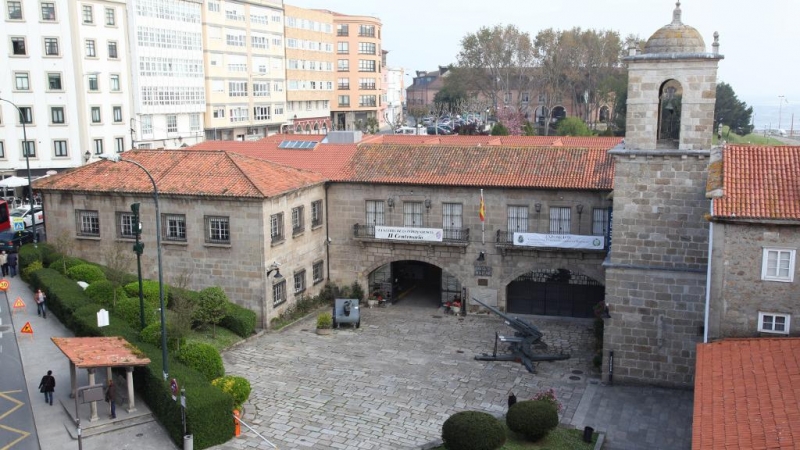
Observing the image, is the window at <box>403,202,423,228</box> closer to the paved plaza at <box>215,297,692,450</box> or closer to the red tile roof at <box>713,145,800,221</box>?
the paved plaza at <box>215,297,692,450</box>

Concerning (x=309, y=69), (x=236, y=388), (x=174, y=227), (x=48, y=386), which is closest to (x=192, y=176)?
(x=174, y=227)

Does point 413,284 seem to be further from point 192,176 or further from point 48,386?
point 48,386

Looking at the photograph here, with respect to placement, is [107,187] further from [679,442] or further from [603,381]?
[679,442]

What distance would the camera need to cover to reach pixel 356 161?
3906 cm

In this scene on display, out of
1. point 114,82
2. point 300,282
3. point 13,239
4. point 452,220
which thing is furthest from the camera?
point 114,82

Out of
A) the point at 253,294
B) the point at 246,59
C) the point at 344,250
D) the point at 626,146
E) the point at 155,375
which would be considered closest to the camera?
the point at 155,375

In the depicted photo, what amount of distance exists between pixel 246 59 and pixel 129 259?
4916cm

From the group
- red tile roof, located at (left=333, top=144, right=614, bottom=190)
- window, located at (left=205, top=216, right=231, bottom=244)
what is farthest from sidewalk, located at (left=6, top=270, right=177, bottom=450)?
red tile roof, located at (left=333, top=144, right=614, bottom=190)

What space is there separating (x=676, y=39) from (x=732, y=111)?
6883 centimetres

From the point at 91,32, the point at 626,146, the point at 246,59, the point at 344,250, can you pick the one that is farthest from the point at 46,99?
the point at 626,146

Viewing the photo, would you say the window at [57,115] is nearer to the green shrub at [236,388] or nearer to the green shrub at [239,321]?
the green shrub at [239,321]

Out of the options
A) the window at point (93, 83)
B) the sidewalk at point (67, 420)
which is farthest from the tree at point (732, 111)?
the sidewalk at point (67, 420)

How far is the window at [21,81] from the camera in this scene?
55.5 metres

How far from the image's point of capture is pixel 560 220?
114 feet
